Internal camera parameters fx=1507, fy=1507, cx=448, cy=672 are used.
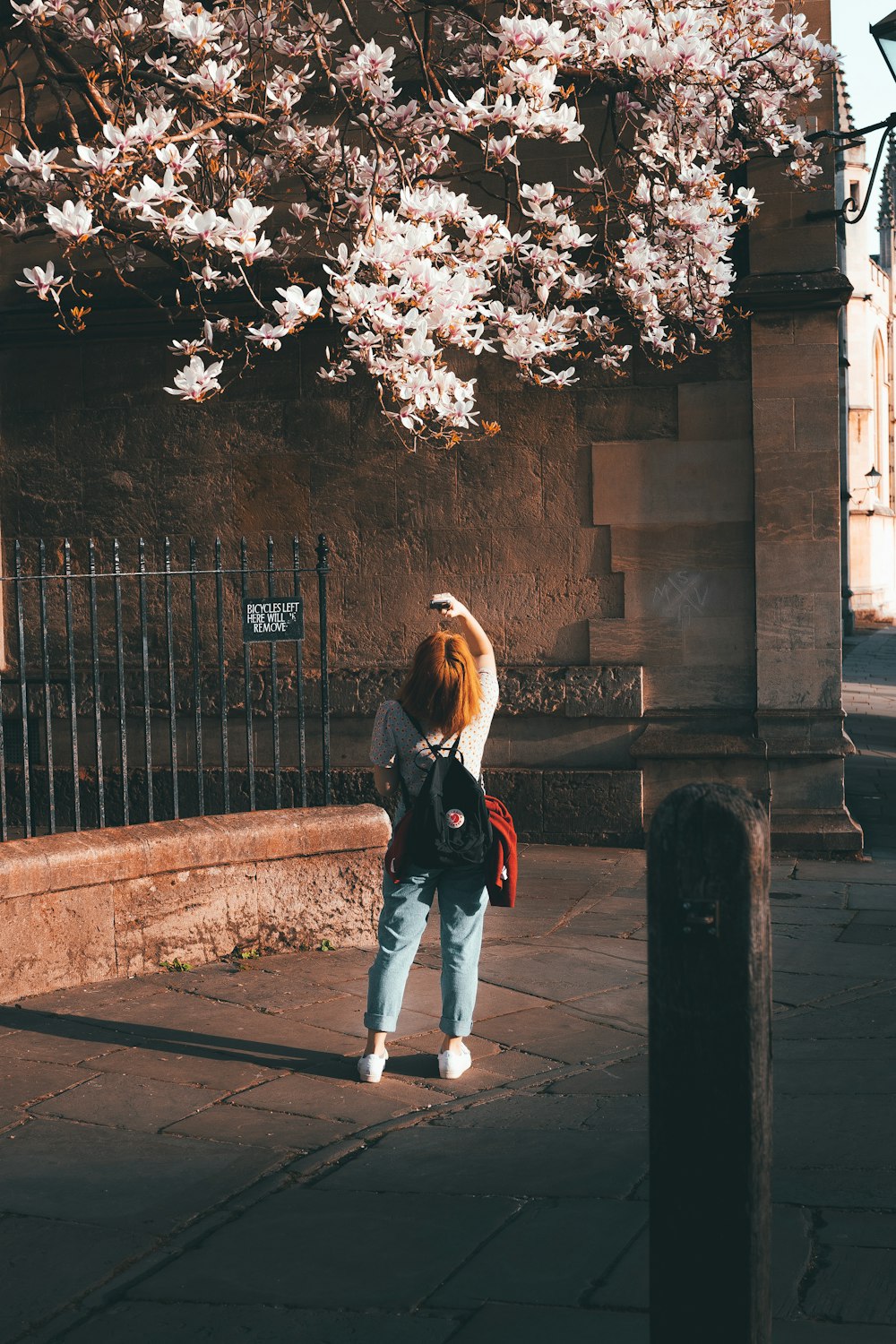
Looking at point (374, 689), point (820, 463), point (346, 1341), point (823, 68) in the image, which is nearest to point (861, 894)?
point (820, 463)

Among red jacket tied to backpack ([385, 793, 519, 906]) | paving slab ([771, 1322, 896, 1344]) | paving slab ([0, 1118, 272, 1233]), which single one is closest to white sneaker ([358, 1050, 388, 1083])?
red jacket tied to backpack ([385, 793, 519, 906])

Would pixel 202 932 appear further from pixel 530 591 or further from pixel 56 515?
pixel 56 515

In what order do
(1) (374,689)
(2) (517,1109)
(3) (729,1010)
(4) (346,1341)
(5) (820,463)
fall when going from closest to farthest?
(3) (729,1010), (4) (346,1341), (2) (517,1109), (5) (820,463), (1) (374,689)

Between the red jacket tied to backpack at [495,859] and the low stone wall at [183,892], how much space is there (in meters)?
1.72

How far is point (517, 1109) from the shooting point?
4.72m

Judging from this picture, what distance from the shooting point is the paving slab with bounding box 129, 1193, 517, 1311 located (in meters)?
3.37

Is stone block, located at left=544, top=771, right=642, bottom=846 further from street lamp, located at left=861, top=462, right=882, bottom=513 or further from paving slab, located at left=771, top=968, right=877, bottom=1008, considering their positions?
street lamp, located at left=861, top=462, right=882, bottom=513

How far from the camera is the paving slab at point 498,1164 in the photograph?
3.98 m

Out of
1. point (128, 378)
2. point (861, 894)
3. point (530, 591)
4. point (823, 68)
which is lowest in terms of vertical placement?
point (861, 894)

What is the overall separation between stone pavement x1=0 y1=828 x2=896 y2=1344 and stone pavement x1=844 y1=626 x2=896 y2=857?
3703 mm

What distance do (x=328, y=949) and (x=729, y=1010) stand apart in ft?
15.0

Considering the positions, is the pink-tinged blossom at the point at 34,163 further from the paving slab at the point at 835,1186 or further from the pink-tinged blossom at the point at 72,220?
the paving slab at the point at 835,1186

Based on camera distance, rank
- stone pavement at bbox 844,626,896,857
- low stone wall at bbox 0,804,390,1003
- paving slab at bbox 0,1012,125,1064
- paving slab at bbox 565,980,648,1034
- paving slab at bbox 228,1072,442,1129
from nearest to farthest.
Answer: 1. paving slab at bbox 228,1072,442,1129
2. paving slab at bbox 0,1012,125,1064
3. paving slab at bbox 565,980,648,1034
4. low stone wall at bbox 0,804,390,1003
5. stone pavement at bbox 844,626,896,857

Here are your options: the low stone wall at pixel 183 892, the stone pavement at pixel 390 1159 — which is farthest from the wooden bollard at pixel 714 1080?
the low stone wall at pixel 183 892
